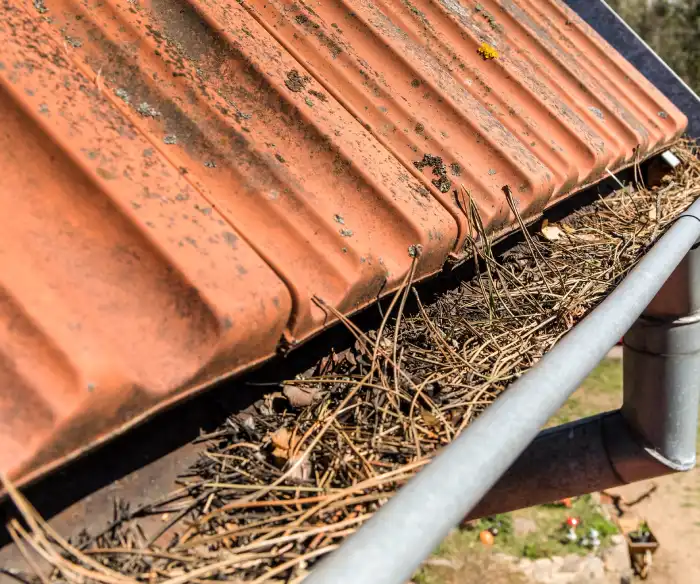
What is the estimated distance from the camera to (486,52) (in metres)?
2.38

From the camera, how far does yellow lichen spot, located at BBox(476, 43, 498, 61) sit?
7.79 feet

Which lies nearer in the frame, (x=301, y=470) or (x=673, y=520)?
(x=301, y=470)

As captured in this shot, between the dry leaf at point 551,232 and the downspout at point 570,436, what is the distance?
1.62 ft

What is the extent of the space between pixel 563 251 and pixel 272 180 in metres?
1.35

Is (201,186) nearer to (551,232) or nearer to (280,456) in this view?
(280,456)

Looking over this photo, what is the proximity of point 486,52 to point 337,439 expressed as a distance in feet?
5.83

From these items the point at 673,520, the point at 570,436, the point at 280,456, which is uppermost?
the point at 570,436

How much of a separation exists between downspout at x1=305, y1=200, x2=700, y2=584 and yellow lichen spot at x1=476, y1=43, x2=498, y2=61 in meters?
0.96

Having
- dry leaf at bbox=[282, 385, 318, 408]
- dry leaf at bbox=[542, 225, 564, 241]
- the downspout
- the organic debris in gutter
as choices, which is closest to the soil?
the downspout

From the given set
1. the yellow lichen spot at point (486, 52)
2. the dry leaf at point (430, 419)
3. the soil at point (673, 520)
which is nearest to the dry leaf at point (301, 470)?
the dry leaf at point (430, 419)

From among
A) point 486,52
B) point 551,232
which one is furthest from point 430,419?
point 486,52

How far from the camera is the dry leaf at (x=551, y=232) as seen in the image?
2311mm

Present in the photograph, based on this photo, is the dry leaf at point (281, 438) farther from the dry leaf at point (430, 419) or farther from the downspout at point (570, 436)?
the downspout at point (570, 436)

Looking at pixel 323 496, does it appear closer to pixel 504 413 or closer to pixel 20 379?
pixel 504 413
